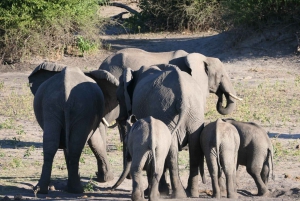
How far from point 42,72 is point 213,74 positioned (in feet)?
7.75

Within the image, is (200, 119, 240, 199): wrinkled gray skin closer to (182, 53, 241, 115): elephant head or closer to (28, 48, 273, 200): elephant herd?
(28, 48, 273, 200): elephant herd

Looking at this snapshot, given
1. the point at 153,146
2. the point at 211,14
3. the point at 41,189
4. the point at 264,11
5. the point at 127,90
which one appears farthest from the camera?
the point at 211,14

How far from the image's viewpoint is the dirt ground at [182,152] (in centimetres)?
885

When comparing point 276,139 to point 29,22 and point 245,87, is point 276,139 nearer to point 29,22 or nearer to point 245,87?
point 245,87

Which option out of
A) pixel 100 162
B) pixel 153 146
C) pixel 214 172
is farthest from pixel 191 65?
pixel 153 146

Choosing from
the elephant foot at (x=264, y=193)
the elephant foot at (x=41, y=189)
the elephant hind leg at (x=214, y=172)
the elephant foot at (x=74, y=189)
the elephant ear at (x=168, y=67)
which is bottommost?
the elephant foot at (x=264, y=193)

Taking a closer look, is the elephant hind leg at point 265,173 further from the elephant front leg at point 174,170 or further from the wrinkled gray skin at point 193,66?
the wrinkled gray skin at point 193,66

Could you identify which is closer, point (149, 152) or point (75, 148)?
point (149, 152)

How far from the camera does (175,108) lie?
8008 millimetres

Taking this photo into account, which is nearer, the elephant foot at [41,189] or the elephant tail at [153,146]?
the elephant tail at [153,146]

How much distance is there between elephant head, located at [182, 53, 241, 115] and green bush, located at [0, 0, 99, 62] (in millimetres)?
10355

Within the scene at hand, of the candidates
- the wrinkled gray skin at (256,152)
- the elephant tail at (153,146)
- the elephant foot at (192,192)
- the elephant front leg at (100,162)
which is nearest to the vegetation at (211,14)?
the elephant front leg at (100,162)

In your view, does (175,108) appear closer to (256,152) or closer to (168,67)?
(168,67)

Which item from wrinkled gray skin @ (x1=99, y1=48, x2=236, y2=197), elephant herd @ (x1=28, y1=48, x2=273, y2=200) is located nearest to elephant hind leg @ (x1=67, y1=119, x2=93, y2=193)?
elephant herd @ (x1=28, y1=48, x2=273, y2=200)
